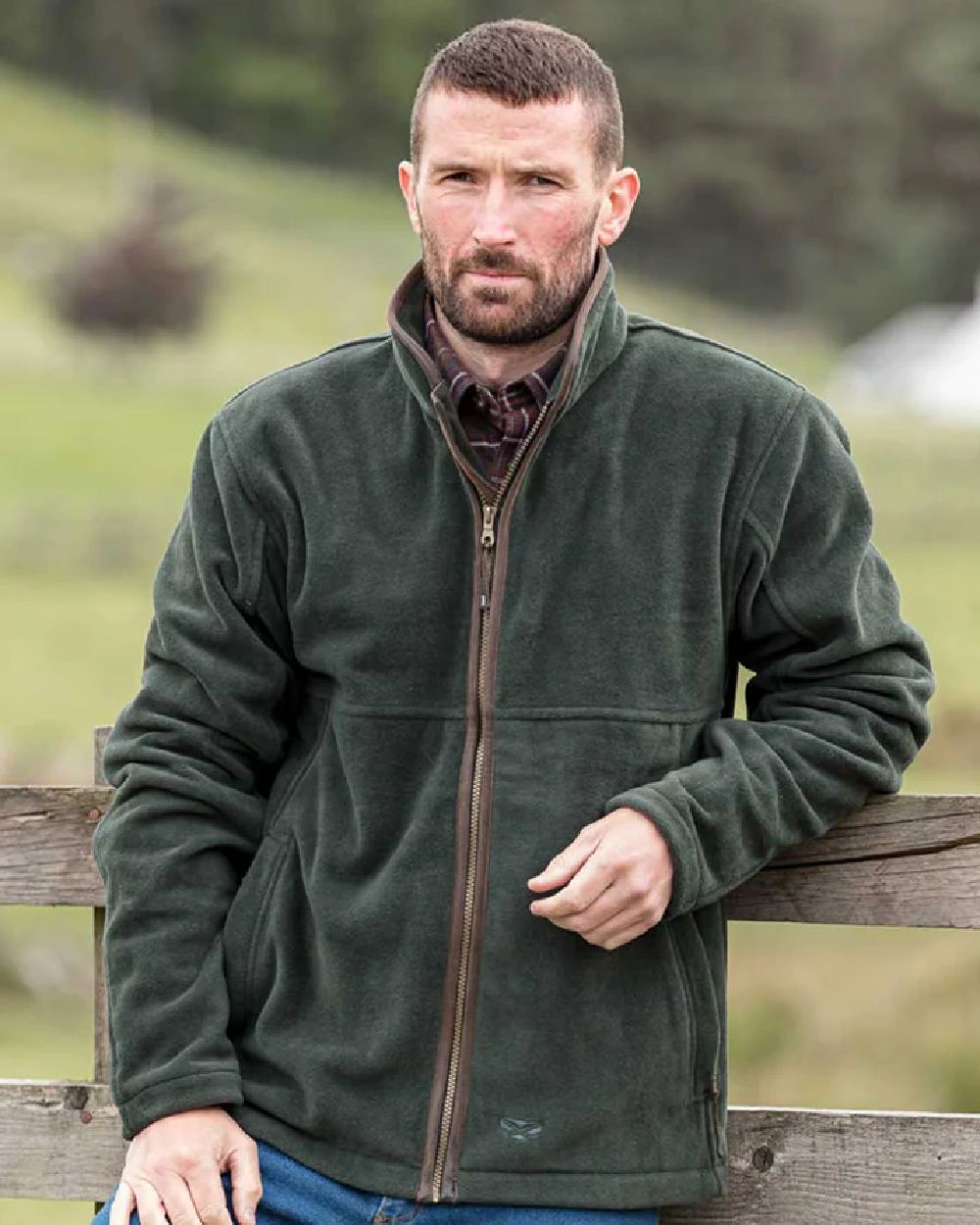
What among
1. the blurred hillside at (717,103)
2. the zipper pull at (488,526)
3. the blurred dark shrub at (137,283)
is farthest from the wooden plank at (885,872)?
the blurred hillside at (717,103)

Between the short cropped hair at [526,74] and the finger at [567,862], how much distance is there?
2.64ft

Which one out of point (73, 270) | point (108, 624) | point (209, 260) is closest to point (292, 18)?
point (209, 260)

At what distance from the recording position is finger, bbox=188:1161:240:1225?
2.45 metres

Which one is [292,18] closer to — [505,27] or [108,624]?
[108,624]

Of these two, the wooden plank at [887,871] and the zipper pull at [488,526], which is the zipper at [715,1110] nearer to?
the wooden plank at [887,871]

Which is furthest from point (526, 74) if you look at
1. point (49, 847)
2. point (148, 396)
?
point (148, 396)

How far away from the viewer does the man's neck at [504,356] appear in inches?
102

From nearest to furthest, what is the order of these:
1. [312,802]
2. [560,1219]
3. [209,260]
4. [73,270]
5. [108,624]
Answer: [560,1219] < [312,802] < [108,624] < [73,270] < [209,260]

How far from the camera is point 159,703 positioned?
2.61m

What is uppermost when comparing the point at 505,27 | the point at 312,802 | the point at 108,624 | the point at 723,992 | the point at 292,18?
the point at 292,18

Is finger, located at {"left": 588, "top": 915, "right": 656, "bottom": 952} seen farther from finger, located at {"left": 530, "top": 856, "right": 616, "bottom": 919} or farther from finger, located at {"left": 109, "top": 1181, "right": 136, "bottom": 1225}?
finger, located at {"left": 109, "top": 1181, "right": 136, "bottom": 1225}

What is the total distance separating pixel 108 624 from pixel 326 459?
22.7 m

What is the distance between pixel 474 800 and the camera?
245 cm

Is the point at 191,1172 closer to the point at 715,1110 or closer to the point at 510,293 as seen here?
the point at 715,1110
